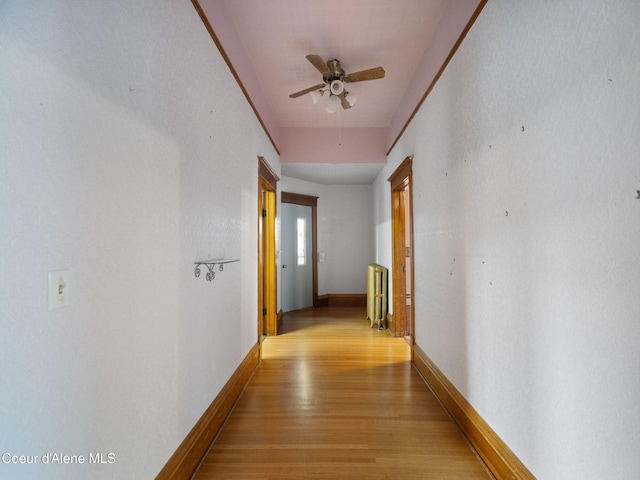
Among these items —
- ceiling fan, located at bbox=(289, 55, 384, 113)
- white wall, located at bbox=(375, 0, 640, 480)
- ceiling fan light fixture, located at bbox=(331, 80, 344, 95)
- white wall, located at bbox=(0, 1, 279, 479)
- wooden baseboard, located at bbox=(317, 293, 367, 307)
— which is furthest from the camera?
wooden baseboard, located at bbox=(317, 293, 367, 307)

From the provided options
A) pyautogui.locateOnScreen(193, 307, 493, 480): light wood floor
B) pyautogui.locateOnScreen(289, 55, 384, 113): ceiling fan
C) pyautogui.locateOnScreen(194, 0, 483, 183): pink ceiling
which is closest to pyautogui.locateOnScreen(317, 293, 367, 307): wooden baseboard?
pyautogui.locateOnScreen(193, 307, 493, 480): light wood floor

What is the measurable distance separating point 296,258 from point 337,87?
10.6 ft

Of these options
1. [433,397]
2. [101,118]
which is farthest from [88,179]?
[433,397]

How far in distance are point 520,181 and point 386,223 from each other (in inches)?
123

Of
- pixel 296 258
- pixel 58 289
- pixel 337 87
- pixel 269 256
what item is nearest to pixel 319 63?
pixel 337 87

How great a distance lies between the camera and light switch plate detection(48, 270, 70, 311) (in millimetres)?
830

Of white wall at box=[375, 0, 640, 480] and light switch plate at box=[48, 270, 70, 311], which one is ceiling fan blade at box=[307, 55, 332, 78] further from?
light switch plate at box=[48, 270, 70, 311]

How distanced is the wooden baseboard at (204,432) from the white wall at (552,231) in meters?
1.58

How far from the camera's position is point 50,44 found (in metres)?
0.83

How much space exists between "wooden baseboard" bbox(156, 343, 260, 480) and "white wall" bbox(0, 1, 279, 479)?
6 cm

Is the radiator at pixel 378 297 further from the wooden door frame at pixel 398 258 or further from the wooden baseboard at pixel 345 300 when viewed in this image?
the wooden baseboard at pixel 345 300

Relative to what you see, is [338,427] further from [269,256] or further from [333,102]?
[333,102]

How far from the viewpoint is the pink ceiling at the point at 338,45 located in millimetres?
2145

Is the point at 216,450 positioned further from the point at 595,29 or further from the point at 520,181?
the point at 595,29
